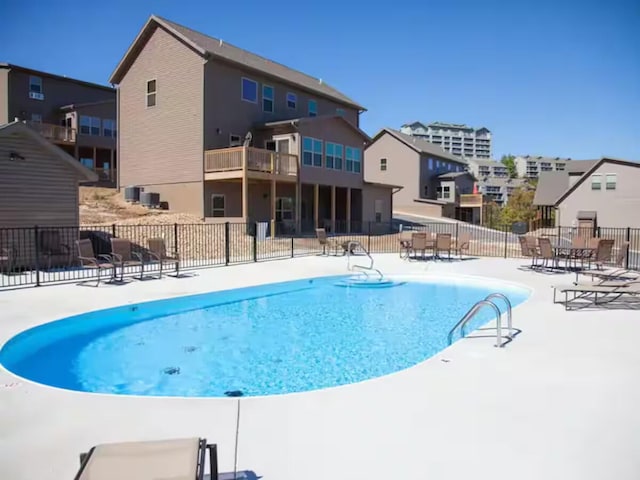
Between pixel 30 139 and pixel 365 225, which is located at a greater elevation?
pixel 30 139

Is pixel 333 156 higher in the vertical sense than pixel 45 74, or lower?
lower

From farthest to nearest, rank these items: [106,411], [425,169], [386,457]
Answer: [425,169] < [106,411] < [386,457]

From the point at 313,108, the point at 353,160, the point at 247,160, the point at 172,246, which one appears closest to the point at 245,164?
the point at 247,160

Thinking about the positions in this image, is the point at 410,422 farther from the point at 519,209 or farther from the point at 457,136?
the point at 457,136

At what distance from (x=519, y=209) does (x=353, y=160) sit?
33.1 metres

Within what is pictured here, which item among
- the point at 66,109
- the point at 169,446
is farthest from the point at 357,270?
the point at 66,109

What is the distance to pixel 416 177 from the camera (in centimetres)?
4728

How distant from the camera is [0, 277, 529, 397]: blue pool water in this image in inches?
251

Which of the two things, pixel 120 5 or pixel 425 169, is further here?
pixel 425 169

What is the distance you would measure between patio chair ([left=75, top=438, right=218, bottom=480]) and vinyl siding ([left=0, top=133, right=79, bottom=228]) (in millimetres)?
13883

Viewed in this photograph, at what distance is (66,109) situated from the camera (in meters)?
35.1

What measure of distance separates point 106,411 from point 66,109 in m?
37.2

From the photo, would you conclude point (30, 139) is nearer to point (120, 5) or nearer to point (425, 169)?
point (120, 5)

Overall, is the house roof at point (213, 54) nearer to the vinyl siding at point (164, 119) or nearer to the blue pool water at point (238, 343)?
the vinyl siding at point (164, 119)
